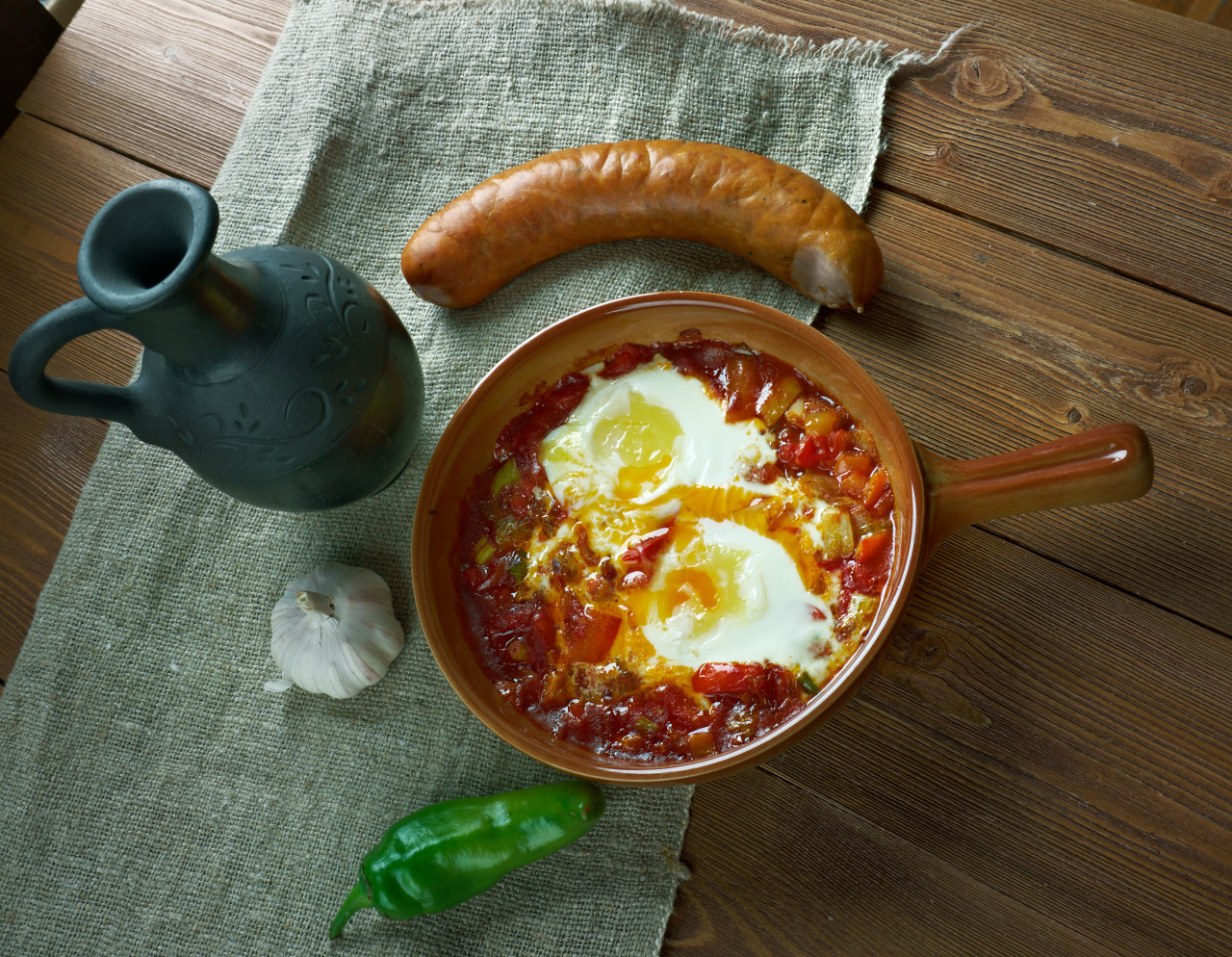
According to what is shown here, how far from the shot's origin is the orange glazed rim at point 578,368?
75.6 inches

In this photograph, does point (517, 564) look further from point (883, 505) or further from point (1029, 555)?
point (1029, 555)

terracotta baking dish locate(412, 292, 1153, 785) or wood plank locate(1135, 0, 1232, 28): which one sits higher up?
wood plank locate(1135, 0, 1232, 28)

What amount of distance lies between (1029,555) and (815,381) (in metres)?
0.71

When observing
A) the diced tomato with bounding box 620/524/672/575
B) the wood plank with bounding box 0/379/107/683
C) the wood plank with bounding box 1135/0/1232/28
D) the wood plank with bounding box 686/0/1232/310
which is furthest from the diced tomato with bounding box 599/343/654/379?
the wood plank with bounding box 1135/0/1232/28

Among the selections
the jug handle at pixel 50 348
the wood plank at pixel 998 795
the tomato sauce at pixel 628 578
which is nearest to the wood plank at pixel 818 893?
the wood plank at pixel 998 795

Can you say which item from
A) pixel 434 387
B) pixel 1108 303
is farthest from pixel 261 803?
pixel 1108 303

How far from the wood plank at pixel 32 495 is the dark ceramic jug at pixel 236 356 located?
3.04 ft

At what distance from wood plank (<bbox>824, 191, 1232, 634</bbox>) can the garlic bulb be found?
1420mm

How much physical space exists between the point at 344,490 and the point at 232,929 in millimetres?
1198

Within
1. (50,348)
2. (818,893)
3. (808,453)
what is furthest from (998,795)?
(50,348)

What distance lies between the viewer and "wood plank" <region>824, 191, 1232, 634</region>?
2.25 m

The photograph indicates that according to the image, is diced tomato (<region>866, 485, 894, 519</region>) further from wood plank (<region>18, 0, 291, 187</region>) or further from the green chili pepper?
wood plank (<region>18, 0, 291, 187</region>)

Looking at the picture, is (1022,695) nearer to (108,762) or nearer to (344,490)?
(344,490)

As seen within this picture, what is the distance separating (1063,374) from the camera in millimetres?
2344
